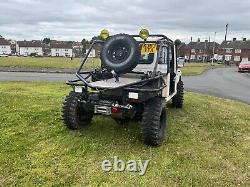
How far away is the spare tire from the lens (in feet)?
20.8

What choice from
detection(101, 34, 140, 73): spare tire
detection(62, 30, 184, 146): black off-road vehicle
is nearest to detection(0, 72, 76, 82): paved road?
detection(62, 30, 184, 146): black off-road vehicle

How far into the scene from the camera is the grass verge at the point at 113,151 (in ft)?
15.8

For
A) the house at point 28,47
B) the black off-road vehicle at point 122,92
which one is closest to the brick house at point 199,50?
the house at point 28,47

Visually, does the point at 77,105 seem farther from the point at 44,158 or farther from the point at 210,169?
the point at 210,169

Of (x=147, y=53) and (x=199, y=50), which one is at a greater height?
(x=199, y=50)

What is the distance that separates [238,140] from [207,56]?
8862 centimetres

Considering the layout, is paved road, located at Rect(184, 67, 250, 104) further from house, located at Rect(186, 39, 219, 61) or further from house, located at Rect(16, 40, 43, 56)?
house, located at Rect(16, 40, 43, 56)

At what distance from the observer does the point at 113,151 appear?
5828 mm

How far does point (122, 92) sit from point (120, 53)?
104cm

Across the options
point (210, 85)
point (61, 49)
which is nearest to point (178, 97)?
point (210, 85)

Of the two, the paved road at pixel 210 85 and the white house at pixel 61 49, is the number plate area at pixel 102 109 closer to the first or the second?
the paved road at pixel 210 85

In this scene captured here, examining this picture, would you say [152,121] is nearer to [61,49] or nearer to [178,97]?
[178,97]

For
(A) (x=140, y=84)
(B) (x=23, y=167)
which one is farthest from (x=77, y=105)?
(B) (x=23, y=167)

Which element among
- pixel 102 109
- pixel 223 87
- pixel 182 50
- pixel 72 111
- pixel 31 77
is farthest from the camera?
pixel 182 50
